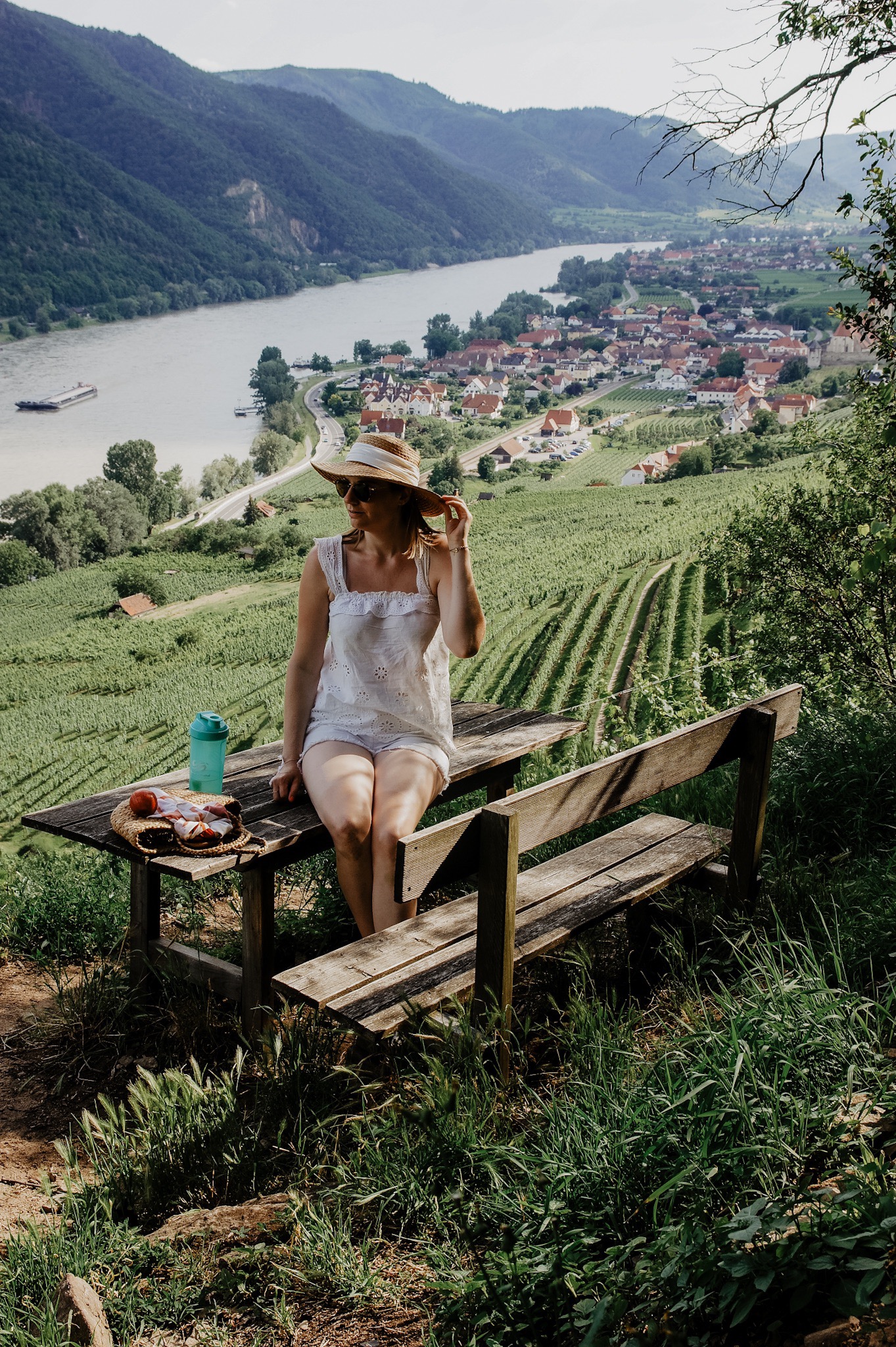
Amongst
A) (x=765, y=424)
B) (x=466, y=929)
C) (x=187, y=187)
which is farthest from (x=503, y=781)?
(x=187, y=187)

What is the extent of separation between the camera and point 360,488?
2498mm

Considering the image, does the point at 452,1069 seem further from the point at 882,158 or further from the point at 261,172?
the point at 261,172

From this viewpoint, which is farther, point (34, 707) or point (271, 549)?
point (271, 549)

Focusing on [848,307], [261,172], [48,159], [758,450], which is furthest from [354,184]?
[848,307]

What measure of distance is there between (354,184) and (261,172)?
1531 centimetres

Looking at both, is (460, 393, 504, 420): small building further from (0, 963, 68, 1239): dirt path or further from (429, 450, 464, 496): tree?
(0, 963, 68, 1239): dirt path

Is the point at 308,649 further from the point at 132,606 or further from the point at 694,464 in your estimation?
the point at 694,464

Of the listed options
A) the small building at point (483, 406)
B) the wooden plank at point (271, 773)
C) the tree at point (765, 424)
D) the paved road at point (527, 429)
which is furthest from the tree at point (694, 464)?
the wooden plank at point (271, 773)

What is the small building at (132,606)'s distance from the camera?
140ft

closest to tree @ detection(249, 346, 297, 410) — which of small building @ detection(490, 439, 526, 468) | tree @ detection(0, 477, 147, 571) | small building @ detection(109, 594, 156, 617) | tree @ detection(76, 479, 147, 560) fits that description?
small building @ detection(490, 439, 526, 468)

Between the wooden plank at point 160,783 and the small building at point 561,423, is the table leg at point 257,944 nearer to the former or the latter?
the wooden plank at point 160,783

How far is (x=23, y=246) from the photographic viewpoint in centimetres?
10175

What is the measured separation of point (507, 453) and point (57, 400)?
42941 millimetres

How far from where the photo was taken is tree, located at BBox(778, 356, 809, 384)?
74.2 m
